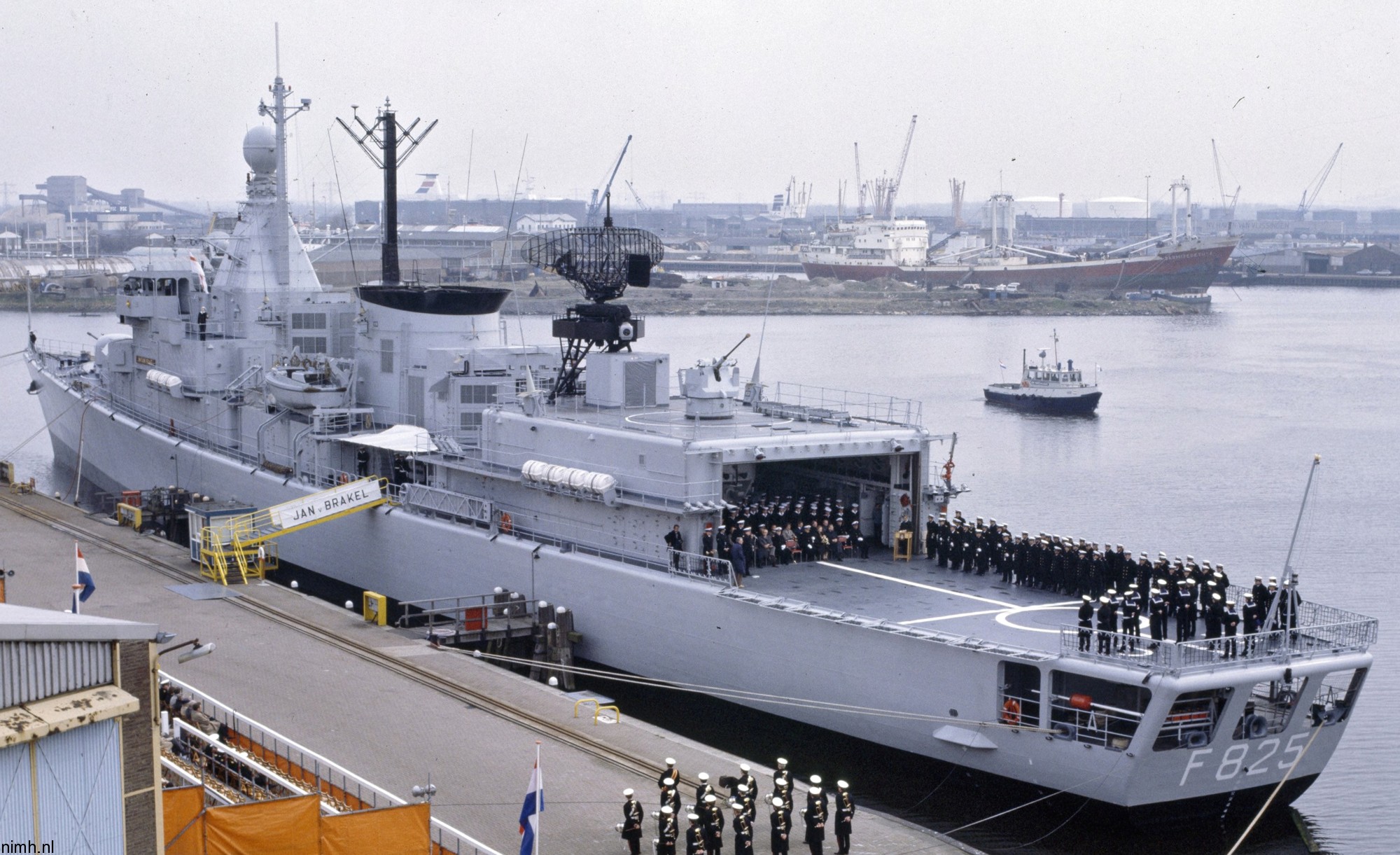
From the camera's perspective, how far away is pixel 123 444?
40.9 meters

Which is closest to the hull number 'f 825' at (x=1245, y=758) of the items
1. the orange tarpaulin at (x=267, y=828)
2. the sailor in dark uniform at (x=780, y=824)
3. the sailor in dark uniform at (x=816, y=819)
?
the sailor in dark uniform at (x=816, y=819)

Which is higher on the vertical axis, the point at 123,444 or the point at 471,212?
the point at 471,212

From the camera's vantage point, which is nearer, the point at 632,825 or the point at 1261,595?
the point at 632,825

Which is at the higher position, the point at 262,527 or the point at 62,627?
the point at 62,627

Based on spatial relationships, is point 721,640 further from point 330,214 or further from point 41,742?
point 330,214

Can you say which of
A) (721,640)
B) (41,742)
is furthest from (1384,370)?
(41,742)

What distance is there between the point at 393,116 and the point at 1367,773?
2539cm

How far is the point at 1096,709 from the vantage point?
1822 centimetres

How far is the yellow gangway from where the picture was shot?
27047 mm

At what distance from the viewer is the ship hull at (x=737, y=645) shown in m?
18.3

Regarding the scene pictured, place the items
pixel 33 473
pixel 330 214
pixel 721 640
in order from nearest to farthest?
pixel 721 640 < pixel 33 473 < pixel 330 214

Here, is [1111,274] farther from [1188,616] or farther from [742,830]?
[742,830]

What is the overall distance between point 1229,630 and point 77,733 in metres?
14.8

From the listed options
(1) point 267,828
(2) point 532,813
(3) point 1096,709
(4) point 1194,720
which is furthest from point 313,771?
(4) point 1194,720
